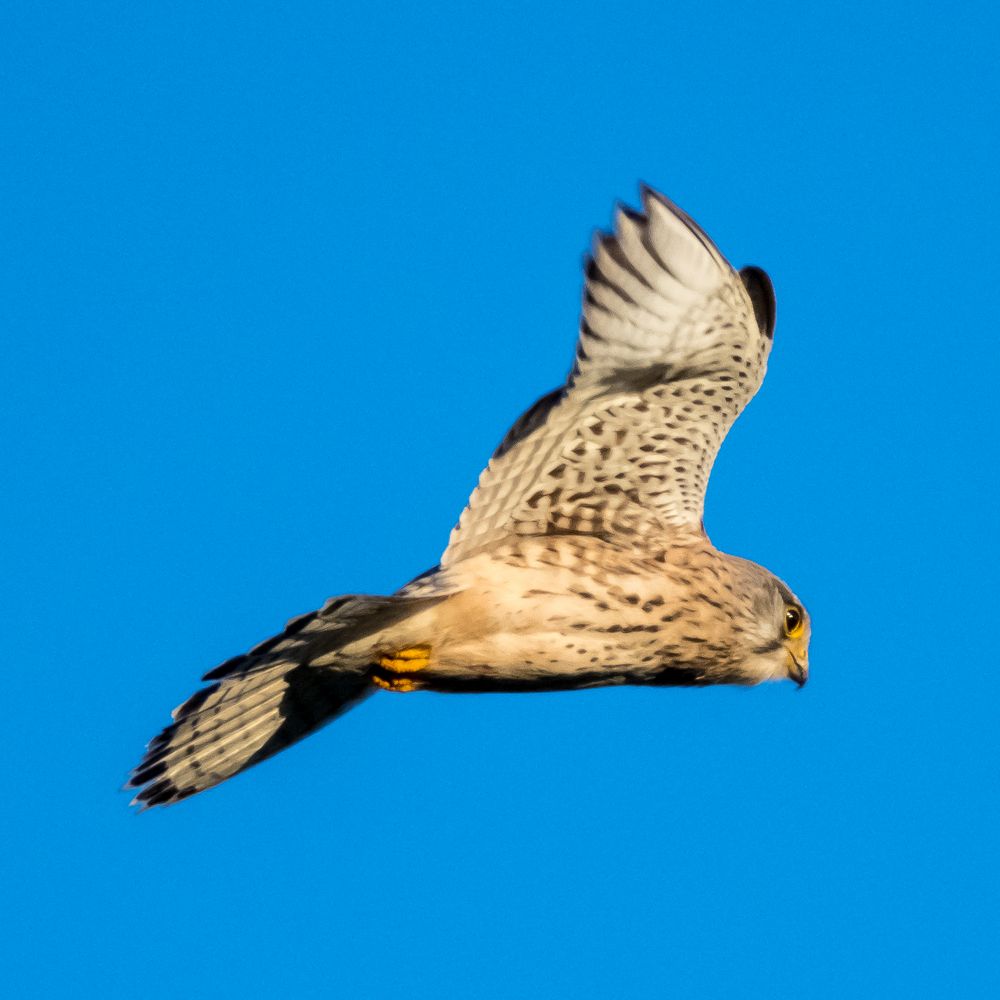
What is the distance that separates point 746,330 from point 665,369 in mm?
331

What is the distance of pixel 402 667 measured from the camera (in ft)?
20.7

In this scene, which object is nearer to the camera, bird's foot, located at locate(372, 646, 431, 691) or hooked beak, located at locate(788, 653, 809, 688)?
Result: bird's foot, located at locate(372, 646, 431, 691)

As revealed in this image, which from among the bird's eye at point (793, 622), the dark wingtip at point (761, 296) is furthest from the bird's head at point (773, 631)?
the dark wingtip at point (761, 296)

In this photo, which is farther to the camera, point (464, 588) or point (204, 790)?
point (204, 790)

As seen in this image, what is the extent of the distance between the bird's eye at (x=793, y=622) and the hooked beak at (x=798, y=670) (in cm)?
9

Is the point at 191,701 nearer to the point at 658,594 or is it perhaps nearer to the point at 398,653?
the point at 398,653

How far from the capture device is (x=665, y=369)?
6.33 meters

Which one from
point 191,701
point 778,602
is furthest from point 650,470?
point 191,701

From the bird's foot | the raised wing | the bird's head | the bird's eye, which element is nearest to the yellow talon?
the bird's foot

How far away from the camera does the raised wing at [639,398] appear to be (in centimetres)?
602

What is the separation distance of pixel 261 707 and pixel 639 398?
1882mm

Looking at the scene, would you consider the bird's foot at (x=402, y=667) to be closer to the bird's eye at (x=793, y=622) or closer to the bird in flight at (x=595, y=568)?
the bird in flight at (x=595, y=568)

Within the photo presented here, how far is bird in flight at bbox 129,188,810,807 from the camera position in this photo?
605 cm

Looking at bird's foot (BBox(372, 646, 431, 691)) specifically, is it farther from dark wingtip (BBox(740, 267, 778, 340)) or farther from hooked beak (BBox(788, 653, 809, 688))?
dark wingtip (BBox(740, 267, 778, 340))
